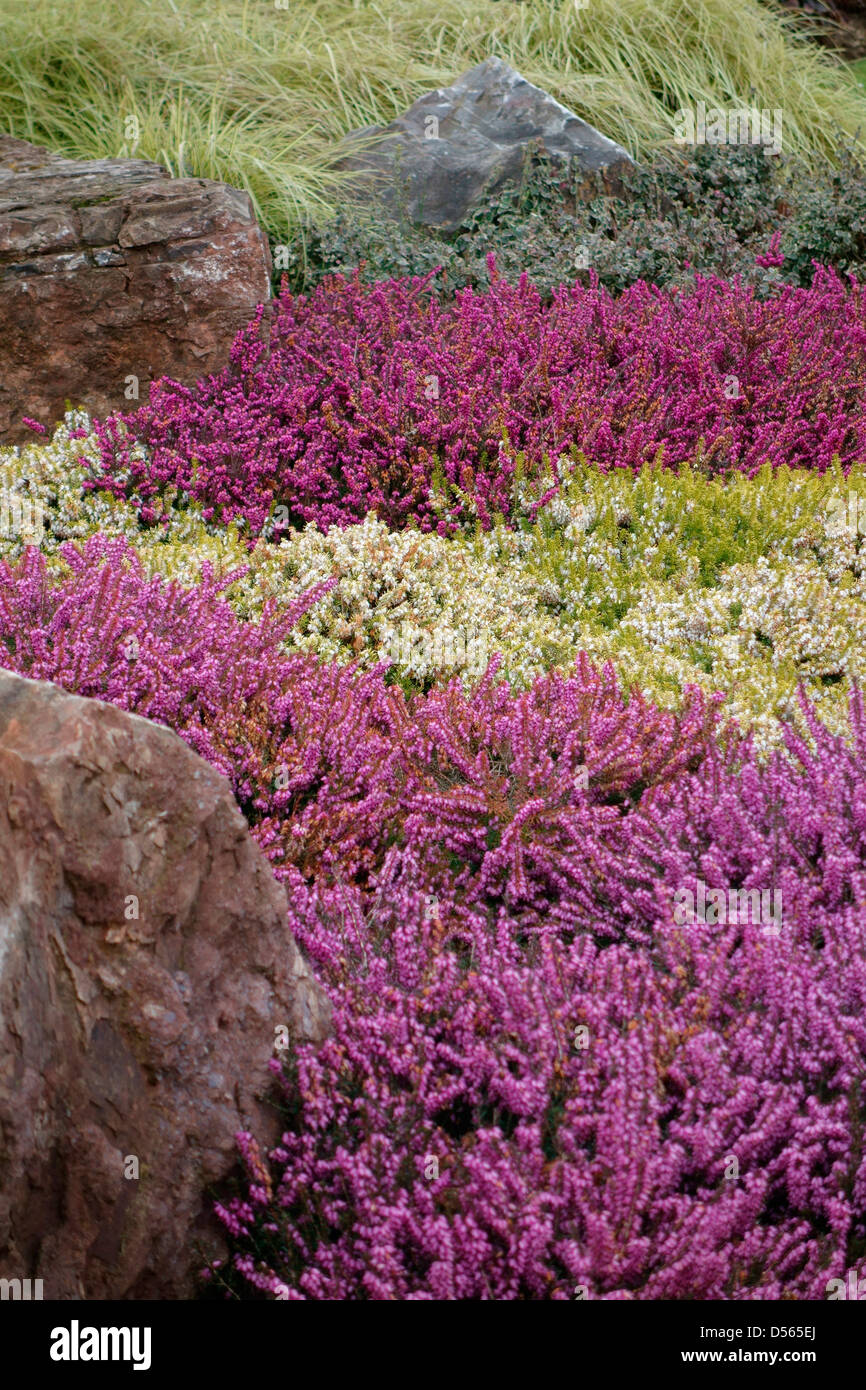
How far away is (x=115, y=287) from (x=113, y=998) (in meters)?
4.38

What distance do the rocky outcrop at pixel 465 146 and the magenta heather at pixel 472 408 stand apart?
2555 millimetres

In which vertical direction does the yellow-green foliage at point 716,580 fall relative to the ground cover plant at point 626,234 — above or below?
below

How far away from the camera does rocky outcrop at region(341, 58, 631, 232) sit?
26.0 feet

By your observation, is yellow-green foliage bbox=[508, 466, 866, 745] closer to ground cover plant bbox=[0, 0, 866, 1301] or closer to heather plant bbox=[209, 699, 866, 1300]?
ground cover plant bbox=[0, 0, 866, 1301]

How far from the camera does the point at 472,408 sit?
4996mm

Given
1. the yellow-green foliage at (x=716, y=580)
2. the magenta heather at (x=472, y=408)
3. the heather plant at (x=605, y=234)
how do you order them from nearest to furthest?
the yellow-green foliage at (x=716, y=580), the magenta heather at (x=472, y=408), the heather plant at (x=605, y=234)

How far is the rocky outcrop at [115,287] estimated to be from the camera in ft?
17.5

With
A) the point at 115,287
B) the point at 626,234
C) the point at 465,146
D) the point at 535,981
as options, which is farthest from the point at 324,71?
the point at 535,981

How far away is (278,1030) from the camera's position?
7.12ft

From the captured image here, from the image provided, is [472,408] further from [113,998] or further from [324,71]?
[324,71]

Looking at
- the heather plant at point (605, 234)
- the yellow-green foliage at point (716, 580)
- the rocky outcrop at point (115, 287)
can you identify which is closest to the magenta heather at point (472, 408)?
the rocky outcrop at point (115, 287)

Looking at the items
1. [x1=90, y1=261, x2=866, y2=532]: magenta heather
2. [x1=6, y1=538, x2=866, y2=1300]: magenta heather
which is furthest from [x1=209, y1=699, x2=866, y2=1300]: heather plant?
[x1=90, y1=261, x2=866, y2=532]: magenta heather

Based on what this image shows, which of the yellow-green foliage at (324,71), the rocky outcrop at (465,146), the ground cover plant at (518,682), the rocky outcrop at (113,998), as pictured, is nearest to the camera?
the rocky outcrop at (113,998)

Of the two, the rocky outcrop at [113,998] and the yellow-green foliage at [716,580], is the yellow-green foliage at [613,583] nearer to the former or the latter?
the yellow-green foliage at [716,580]
